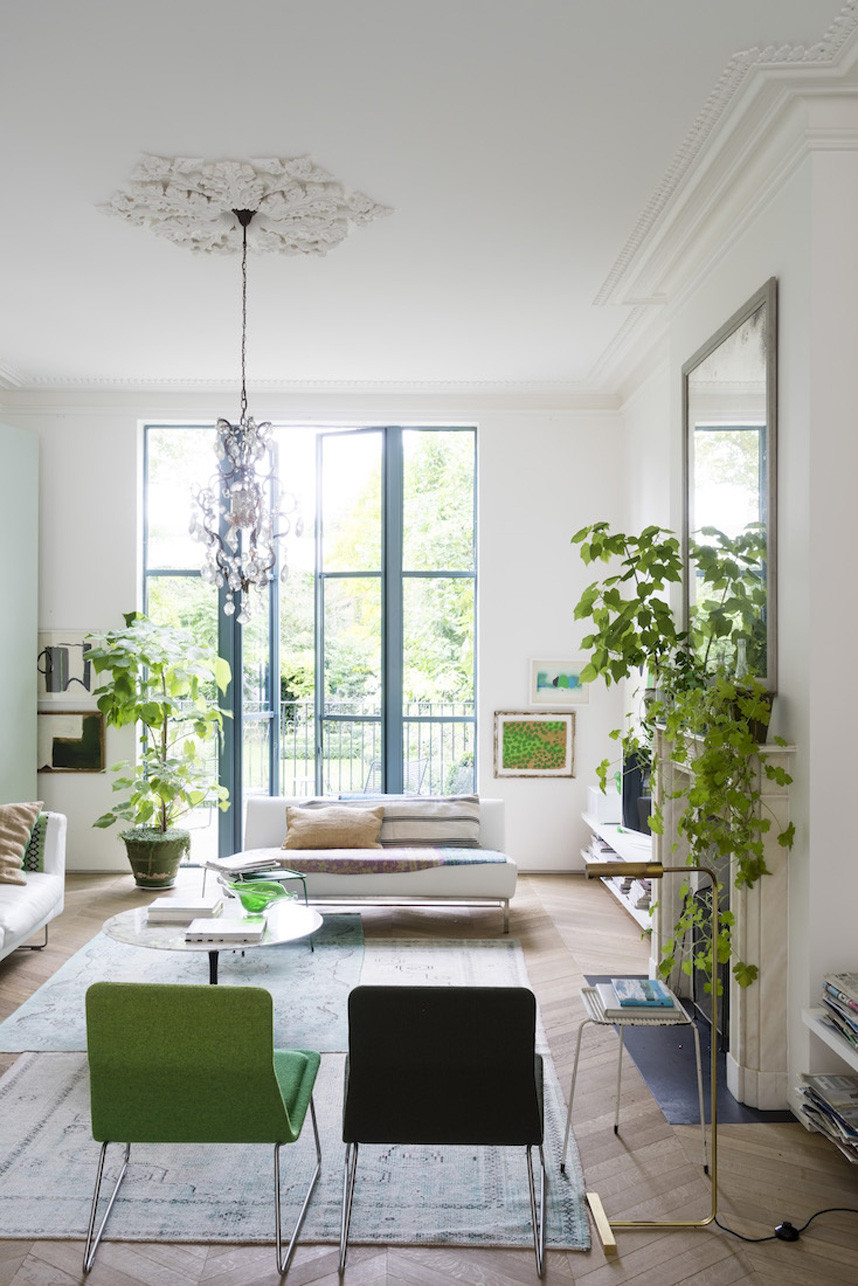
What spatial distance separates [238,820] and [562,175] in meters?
4.97

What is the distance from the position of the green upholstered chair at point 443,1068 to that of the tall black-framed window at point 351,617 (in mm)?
4641

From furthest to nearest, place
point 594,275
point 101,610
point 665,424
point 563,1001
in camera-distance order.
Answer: point 101,610 → point 665,424 → point 594,275 → point 563,1001

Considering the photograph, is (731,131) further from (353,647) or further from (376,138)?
(353,647)

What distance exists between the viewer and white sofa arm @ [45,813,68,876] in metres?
5.24

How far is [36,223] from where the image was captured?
408cm

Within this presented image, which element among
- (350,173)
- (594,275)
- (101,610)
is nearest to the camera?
(350,173)

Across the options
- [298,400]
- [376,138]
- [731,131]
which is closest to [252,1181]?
[376,138]

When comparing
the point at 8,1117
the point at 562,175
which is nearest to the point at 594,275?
the point at 562,175

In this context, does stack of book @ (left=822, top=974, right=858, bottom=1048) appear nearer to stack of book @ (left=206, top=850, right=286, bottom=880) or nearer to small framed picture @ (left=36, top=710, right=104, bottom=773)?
stack of book @ (left=206, top=850, right=286, bottom=880)

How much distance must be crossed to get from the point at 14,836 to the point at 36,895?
35 cm

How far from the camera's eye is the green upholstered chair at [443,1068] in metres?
2.37

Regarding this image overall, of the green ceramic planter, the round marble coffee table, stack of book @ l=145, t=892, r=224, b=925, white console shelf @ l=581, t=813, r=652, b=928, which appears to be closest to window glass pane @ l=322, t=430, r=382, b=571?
the green ceramic planter

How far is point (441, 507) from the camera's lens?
7180 millimetres

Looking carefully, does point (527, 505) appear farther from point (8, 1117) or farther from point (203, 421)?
point (8, 1117)
